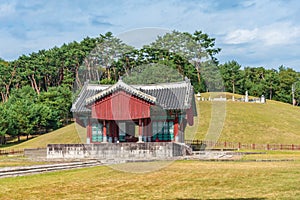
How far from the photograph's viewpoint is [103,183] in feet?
58.5

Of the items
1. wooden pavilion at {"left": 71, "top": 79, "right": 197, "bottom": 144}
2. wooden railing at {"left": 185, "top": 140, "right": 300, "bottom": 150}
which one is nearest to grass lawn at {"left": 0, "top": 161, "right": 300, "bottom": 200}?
wooden pavilion at {"left": 71, "top": 79, "right": 197, "bottom": 144}

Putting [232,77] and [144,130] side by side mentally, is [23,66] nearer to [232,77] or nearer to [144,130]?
[232,77]

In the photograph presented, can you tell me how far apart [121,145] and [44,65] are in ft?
279

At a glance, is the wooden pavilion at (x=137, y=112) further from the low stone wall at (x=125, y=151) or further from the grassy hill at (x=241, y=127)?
the grassy hill at (x=241, y=127)

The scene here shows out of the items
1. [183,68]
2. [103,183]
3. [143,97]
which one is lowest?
[103,183]

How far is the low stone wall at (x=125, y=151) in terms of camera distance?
3341 cm

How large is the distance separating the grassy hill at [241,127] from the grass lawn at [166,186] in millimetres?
35708

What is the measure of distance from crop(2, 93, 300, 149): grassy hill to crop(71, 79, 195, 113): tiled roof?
1054 centimetres

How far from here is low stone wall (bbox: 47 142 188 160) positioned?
33.4m

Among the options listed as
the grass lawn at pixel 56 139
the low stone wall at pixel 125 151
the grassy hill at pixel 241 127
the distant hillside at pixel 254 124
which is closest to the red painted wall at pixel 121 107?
the low stone wall at pixel 125 151

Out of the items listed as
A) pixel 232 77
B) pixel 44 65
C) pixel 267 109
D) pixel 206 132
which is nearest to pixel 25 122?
pixel 206 132

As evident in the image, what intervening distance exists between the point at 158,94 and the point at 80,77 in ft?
234

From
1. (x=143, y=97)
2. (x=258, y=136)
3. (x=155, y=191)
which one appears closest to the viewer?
(x=155, y=191)

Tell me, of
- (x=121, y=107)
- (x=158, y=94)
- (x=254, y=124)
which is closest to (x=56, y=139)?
(x=158, y=94)
